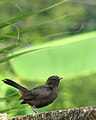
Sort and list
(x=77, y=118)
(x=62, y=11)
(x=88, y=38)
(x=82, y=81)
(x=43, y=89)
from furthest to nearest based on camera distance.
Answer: (x=62, y=11) → (x=82, y=81) → (x=88, y=38) → (x=43, y=89) → (x=77, y=118)

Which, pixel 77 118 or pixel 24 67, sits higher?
pixel 24 67

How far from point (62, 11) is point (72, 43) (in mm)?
7619

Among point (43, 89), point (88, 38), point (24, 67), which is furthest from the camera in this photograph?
point (88, 38)

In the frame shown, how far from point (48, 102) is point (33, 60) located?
86.1 inches

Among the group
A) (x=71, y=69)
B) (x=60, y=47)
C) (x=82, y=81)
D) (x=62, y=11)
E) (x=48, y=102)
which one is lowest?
(x=48, y=102)

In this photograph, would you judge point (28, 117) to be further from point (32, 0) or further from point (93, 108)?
point (32, 0)

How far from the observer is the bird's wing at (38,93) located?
4207 millimetres

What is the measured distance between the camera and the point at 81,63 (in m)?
6.27

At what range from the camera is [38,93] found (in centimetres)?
424

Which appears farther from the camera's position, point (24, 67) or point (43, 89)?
point (24, 67)

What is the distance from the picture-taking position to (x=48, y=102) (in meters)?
4.29

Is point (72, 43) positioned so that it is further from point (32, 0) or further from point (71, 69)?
point (32, 0)

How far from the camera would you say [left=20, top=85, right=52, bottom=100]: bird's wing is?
421 cm

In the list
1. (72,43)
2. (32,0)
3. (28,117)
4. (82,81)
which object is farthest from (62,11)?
(28,117)
